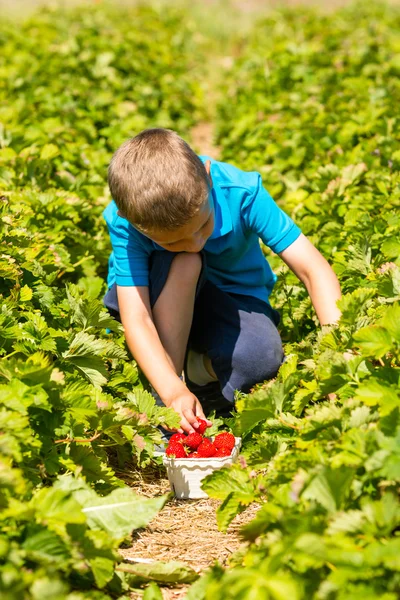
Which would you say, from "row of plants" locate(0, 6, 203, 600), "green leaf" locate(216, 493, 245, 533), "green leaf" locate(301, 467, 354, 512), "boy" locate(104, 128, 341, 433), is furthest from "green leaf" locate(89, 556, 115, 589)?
"boy" locate(104, 128, 341, 433)

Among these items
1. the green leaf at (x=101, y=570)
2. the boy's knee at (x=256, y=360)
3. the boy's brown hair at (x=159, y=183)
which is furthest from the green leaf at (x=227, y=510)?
the boy's knee at (x=256, y=360)

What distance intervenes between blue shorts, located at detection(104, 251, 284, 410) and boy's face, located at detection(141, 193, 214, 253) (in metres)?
0.31

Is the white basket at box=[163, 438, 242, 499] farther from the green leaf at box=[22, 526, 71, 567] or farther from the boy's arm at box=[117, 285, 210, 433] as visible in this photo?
the green leaf at box=[22, 526, 71, 567]

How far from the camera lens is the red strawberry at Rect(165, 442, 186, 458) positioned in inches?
105

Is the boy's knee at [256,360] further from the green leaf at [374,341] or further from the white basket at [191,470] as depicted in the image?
the green leaf at [374,341]

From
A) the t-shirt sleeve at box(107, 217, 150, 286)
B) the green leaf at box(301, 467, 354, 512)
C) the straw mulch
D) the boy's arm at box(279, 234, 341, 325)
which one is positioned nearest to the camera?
the green leaf at box(301, 467, 354, 512)

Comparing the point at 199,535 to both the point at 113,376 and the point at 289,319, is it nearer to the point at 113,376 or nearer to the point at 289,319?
the point at 113,376

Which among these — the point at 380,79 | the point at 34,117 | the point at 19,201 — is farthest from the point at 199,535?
the point at 380,79

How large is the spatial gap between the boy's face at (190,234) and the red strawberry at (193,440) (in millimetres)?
657

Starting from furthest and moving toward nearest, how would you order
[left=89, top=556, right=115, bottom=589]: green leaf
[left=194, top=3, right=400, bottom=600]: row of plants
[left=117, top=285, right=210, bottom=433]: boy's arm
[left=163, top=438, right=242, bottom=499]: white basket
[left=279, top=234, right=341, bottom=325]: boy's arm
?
[left=279, top=234, right=341, bottom=325]: boy's arm
[left=117, top=285, right=210, bottom=433]: boy's arm
[left=163, top=438, right=242, bottom=499]: white basket
[left=89, top=556, right=115, bottom=589]: green leaf
[left=194, top=3, right=400, bottom=600]: row of plants

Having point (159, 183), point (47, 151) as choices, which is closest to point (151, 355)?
point (159, 183)

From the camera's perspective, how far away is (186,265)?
120 inches

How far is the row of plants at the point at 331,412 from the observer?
1.57 metres

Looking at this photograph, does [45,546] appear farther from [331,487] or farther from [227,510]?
[331,487]
